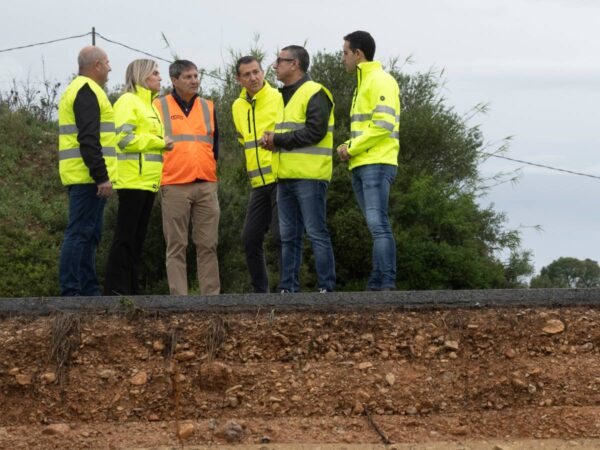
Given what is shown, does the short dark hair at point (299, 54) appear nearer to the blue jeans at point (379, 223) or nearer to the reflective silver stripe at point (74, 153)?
the blue jeans at point (379, 223)

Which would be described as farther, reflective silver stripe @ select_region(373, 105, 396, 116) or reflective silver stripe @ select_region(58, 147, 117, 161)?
reflective silver stripe @ select_region(58, 147, 117, 161)

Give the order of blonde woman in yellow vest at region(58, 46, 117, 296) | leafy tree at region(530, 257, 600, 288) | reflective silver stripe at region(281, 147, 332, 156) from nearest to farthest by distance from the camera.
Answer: reflective silver stripe at region(281, 147, 332, 156) < blonde woman in yellow vest at region(58, 46, 117, 296) < leafy tree at region(530, 257, 600, 288)

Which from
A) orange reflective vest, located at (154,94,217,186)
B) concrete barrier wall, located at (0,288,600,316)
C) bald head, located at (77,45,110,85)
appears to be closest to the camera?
concrete barrier wall, located at (0,288,600,316)

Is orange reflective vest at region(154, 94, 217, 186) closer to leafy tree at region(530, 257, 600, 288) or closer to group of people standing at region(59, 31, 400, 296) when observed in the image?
group of people standing at region(59, 31, 400, 296)

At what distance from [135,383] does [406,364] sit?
2.05 metres

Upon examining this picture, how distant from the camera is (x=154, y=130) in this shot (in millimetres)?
10445

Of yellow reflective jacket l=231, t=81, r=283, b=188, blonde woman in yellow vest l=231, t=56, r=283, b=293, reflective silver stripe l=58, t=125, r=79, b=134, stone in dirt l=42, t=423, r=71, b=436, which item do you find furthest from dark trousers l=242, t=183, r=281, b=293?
stone in dirt l=42, t=423, r=71, b=436

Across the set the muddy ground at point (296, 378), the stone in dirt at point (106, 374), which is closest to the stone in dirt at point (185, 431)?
the muddy ground at point (296, 378)

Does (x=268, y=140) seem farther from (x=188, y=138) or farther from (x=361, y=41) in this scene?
(x=361, y=41)

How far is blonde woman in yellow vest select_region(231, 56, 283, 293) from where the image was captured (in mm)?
10430

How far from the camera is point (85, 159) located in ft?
33.4

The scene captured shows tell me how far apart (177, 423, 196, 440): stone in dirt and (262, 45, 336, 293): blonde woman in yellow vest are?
2199mm

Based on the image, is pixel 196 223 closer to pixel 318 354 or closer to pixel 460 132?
pixel 318 354

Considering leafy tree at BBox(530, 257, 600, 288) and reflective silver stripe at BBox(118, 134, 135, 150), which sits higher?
reflective silver stripe at BBox(118, 134, 135, 150)
